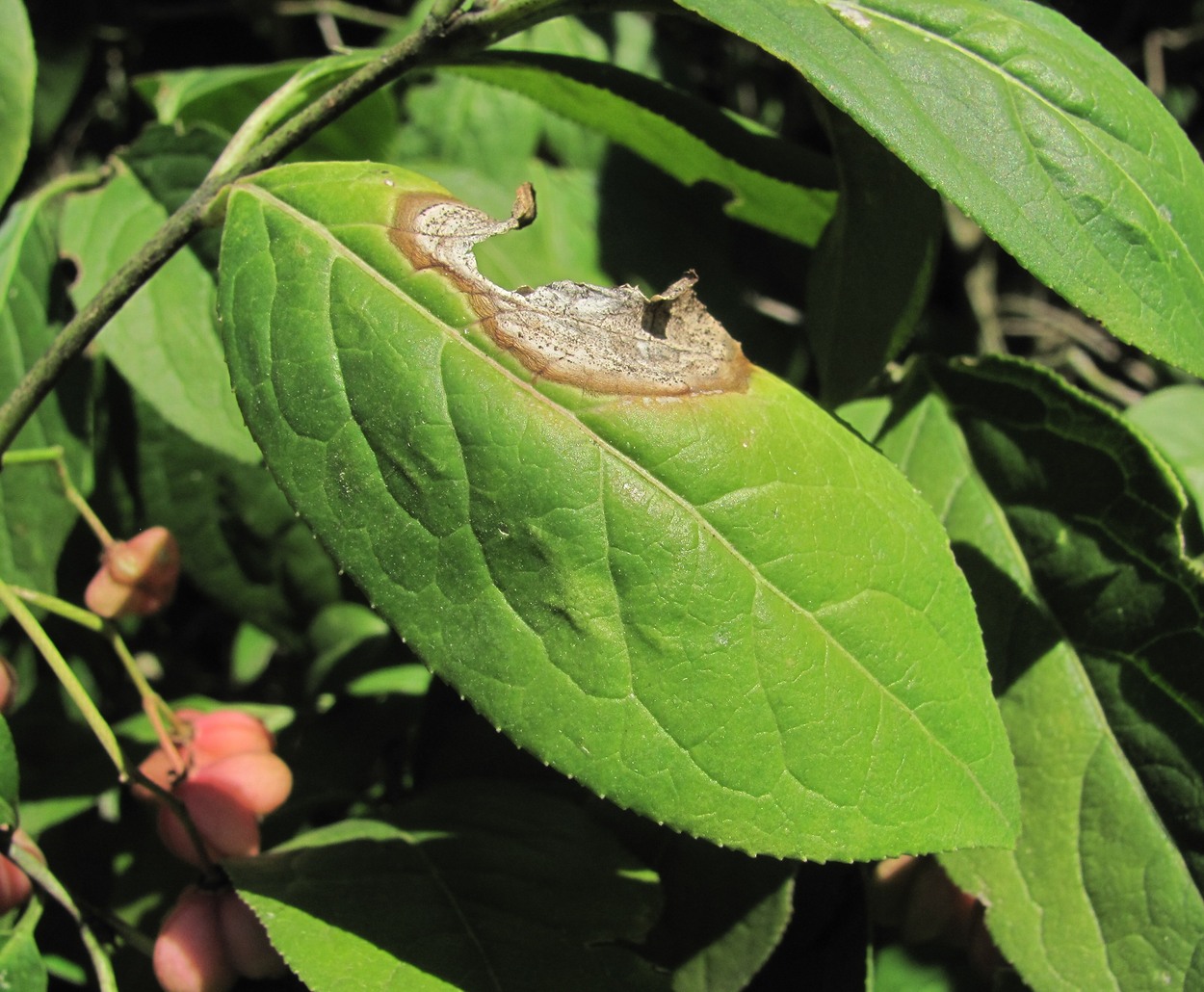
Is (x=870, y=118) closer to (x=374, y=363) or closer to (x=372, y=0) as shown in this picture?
(x=374, y=363)

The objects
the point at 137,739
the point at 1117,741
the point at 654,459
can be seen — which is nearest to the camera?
the point at 654,459

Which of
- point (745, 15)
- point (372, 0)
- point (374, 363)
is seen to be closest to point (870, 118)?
point (745, 15)

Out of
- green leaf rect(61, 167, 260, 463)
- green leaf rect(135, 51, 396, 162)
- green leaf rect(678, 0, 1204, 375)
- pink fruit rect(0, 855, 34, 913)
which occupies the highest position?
green leaf rect(678, 0, 1204, 375)

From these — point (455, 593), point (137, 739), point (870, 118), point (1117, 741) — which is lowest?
point (137, 739)

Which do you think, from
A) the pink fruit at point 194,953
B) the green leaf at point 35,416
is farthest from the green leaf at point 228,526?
the pink fruit at point 194,953

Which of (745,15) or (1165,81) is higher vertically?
(745,15)

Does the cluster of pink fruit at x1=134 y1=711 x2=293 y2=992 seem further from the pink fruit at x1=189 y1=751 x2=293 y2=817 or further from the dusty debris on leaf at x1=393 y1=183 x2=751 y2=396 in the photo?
the dusty debris on leaf at x1=393 y1=183 x2=751 y2=396

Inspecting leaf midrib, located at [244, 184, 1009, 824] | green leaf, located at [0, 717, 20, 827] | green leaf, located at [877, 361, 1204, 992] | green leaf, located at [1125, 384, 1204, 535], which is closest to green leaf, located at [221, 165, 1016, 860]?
leaf midrib, located at [244, 184, 1009, 824]

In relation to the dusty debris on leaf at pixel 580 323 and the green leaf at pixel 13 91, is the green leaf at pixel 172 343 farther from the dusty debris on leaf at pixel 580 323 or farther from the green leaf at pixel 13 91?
the dusty debris on leaf at pixel 580 323
